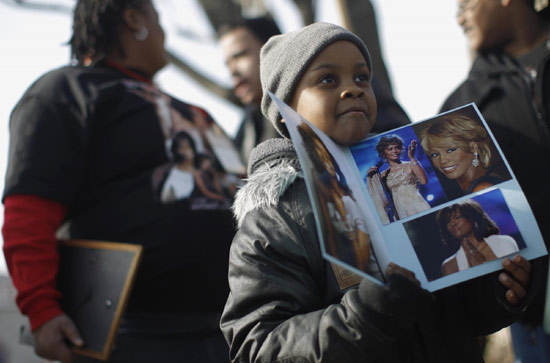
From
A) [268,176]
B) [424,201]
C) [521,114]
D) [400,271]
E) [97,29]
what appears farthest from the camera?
[97,29]

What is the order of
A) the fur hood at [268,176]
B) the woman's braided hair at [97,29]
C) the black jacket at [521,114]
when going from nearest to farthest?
the fur hood at [268,176], the black jacket at [521,114], the woman's braided hair at [97,29]

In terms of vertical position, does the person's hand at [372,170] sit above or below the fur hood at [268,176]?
below

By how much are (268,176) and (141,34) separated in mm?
1344

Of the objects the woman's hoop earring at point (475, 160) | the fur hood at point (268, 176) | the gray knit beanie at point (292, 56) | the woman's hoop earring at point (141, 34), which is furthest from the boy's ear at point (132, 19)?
the woman's hoop earring at point (475, 160)

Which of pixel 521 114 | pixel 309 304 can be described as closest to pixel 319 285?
pixel 309 304

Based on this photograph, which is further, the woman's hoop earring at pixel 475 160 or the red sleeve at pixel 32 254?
the red sleeve at pixel 32 254

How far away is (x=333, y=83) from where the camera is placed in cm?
144

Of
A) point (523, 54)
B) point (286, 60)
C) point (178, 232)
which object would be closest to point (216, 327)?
point (178, 232)

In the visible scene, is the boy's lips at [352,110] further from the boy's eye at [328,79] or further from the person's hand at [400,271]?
the person's hand at [400,271]

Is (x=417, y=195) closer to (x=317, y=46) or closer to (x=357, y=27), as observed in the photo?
(x=317, y=46)

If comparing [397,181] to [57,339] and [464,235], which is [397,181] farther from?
[57,339]

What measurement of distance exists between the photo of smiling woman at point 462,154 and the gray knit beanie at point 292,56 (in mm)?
338

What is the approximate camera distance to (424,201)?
1224 millimetres

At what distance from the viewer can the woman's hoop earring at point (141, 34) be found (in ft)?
8.07
